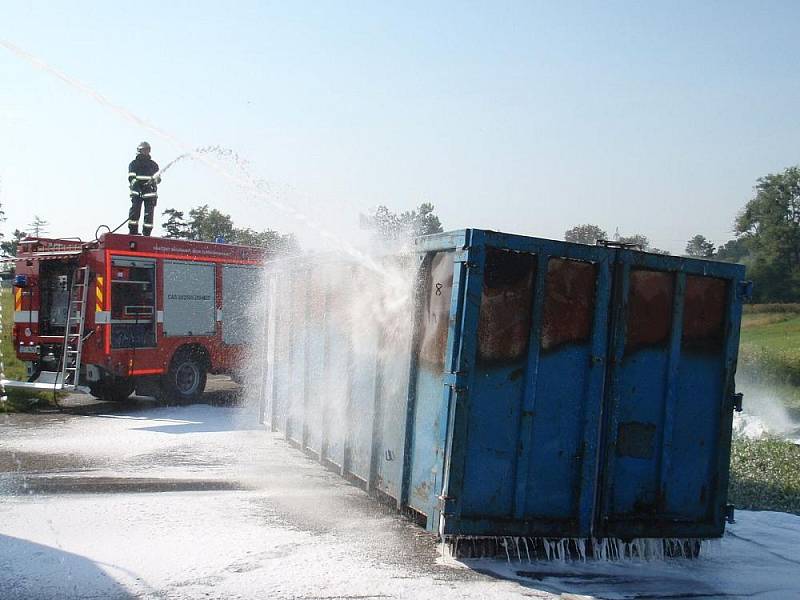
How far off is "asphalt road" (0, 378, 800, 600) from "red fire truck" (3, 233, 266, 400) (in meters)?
3.55

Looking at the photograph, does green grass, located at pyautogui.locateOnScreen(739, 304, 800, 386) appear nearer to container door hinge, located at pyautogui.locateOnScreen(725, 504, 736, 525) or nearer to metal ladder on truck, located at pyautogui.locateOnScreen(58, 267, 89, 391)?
container door hinge, located at pyautogui.locateOnScreen(725, 504, 736, 525)

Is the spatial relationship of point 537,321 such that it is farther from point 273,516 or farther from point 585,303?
point 273,516

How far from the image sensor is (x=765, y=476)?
9.35 meters

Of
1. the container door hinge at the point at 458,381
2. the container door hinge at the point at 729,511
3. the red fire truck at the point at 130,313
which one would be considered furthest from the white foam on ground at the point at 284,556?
the red fire truck at the point at 130,313

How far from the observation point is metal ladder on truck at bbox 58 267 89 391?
489 inches

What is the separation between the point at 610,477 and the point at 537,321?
52.1 inches

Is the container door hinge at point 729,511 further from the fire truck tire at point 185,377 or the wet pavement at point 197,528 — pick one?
the fire truck tire at point 185,377

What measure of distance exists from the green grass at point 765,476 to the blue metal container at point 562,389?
7.44ft

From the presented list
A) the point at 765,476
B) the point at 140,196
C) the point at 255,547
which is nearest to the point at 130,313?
the point at 140,196

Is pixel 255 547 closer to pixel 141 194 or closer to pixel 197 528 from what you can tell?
pixel 197 528

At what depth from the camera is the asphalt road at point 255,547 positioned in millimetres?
5102

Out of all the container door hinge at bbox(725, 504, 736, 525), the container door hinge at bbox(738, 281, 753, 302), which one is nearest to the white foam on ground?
the container door hinge at bbox(725, 504, 736, 525)

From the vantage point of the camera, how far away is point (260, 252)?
15.1 meters

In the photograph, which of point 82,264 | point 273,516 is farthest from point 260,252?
point 273,516
